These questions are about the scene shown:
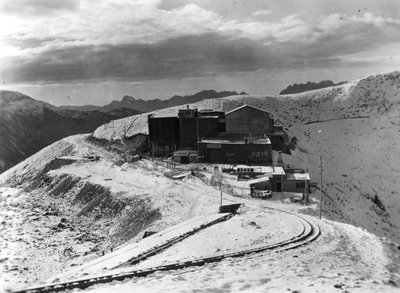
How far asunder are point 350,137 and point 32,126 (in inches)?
5569

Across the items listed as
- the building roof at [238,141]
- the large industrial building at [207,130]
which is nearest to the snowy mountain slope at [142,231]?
the large industrial building at [207,130]

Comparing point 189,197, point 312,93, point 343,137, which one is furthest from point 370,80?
point 189,197

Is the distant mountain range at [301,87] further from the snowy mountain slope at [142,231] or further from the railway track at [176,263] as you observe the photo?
the railway track at [176,263]

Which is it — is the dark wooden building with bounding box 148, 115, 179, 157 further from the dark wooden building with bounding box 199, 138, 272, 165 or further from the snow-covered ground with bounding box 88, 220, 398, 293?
the snow-covered ground with bounding box 88, 220, 398, 293

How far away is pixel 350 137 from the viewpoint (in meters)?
84.0

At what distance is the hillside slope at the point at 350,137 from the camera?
5262 centimetres

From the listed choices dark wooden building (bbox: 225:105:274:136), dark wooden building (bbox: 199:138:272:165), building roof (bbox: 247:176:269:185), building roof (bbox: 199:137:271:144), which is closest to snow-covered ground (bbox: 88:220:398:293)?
building roof (bbox: 247:176:269:185)

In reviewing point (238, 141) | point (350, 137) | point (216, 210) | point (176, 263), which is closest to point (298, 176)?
point (238, 141)

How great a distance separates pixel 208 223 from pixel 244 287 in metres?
12.8

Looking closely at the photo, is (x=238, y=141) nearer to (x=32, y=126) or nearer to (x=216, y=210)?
(x=216, y=210)

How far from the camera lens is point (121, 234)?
1298 inches

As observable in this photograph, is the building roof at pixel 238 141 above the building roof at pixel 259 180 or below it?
above

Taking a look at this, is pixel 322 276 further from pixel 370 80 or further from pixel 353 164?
pixel 370 80

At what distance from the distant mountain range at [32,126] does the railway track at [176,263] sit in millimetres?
128669
